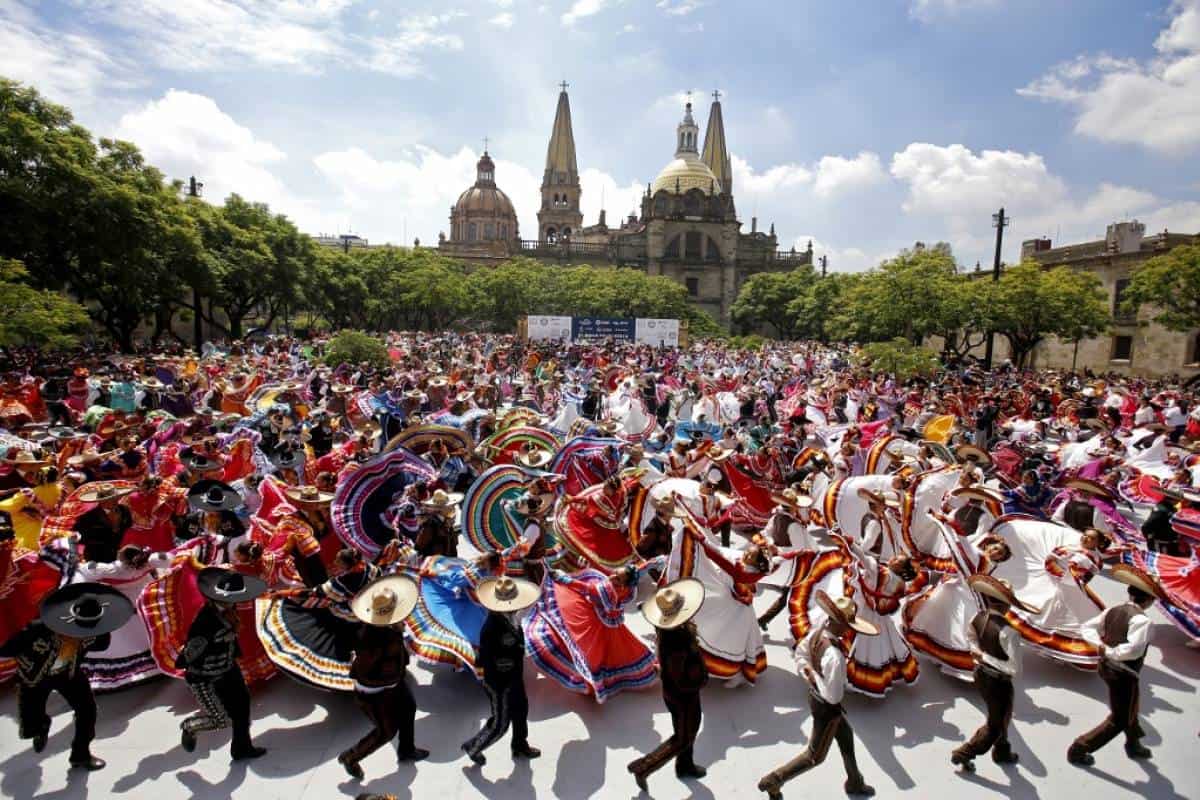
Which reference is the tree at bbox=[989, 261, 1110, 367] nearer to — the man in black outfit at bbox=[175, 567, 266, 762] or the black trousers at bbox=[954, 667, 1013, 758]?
the black trousers at bbox=[954, 667, 1013, 758]

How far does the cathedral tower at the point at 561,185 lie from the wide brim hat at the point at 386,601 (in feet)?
258

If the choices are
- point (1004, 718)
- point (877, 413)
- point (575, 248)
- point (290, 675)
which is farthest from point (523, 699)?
point (575, 248)

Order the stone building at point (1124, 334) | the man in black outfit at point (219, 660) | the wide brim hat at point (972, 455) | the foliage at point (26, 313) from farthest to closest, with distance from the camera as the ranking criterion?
1. the stone building at point (1124, 334)
2. the foliage at point (26, 313)
3. the wide brim hat at point (972, 455)
4. the man in black outfit at point (219, 660)

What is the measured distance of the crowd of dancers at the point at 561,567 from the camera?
4.22m

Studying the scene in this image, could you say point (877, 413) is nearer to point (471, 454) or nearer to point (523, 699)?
point (471, 454)

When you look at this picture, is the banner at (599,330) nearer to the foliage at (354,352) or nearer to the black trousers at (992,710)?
the foliage at (354,352)

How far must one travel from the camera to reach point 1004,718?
4.35 metres

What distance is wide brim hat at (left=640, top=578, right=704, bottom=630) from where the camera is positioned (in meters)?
3.95

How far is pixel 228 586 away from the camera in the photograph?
4.27m

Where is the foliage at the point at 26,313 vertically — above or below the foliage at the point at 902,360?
above

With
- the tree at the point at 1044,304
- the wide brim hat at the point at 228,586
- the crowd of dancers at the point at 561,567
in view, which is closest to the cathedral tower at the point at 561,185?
the tree at the point at 1044,304

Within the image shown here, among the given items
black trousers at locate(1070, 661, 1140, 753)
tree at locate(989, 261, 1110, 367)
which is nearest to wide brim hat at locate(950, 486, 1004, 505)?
black trousers at locate(1070, 661, 1140, 753)

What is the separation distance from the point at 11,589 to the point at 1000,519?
7.90 m

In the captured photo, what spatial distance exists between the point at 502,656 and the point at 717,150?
85.0 metres
